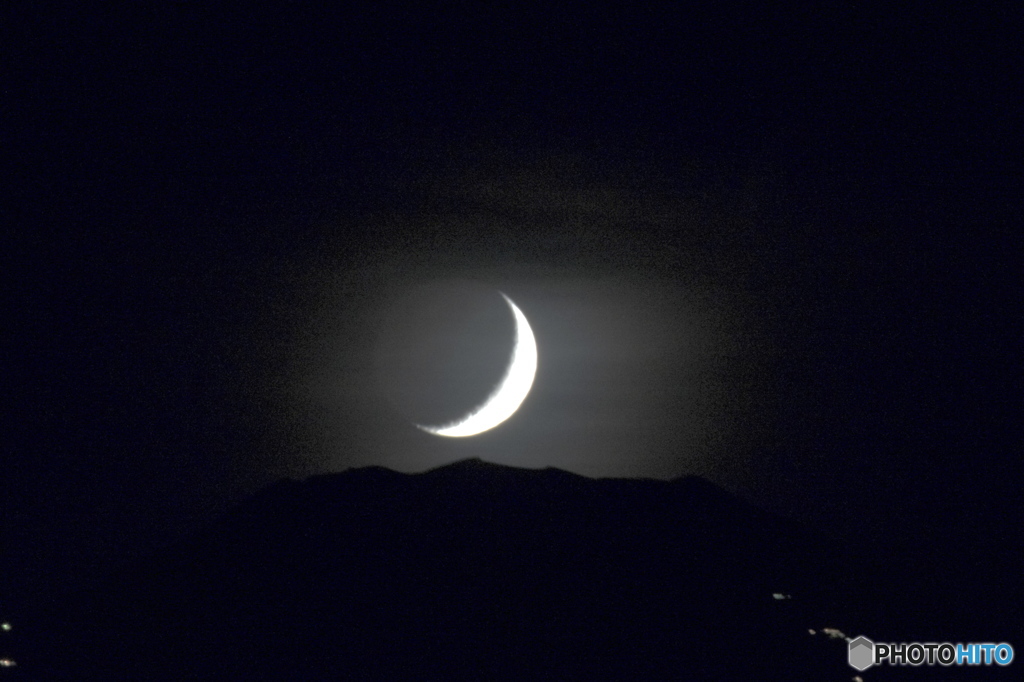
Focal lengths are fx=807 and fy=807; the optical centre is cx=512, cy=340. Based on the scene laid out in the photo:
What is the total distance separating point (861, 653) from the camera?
51.6m

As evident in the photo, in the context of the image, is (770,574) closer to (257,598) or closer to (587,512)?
(587,512)

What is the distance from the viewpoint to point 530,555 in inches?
2908

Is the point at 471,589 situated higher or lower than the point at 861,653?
higher

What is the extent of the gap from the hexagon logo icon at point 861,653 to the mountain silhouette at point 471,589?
9.27 ft

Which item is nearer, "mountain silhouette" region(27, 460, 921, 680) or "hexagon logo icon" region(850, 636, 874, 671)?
"hexagon logo icon" region(850, 636, 874, 671)

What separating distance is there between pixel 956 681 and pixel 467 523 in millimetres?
42700

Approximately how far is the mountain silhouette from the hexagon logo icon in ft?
9.27

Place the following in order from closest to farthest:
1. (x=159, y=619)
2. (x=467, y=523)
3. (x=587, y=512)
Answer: (x=159, y=619), (x=467, y=523), (x=587, y=512)

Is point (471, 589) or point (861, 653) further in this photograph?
point (471, 589)

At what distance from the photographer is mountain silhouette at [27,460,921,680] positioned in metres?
57.4

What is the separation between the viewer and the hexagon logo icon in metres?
46.9

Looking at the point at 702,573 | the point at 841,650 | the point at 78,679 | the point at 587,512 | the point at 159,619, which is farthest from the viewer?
the point at 587,512

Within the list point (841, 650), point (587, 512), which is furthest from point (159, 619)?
point (841, 650)

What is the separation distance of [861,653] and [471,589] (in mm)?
30162
